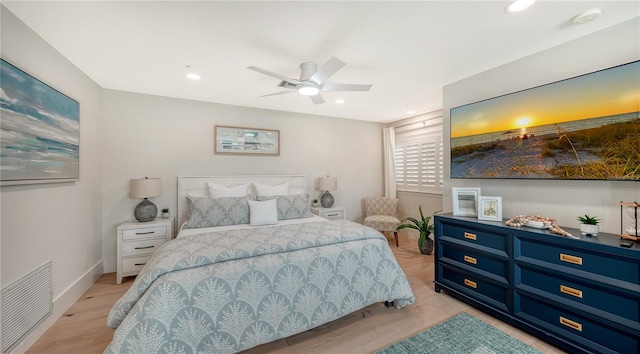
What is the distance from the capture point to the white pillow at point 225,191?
3412mm

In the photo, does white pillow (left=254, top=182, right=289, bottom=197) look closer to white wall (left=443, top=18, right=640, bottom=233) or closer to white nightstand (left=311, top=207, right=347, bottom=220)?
white nightstand (left=311, top=207, right=347, bottom=220)

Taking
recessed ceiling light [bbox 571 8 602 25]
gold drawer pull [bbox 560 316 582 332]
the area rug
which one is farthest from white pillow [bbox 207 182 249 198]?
recessed ceiling light [bbox 571 8 602 25]

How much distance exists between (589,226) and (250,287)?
268 centimetres

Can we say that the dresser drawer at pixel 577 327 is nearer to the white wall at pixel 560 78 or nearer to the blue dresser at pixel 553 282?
the blue dresser at pixel 553 282

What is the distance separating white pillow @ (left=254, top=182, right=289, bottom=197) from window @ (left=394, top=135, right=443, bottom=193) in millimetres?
2581

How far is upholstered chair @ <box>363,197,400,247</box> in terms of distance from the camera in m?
4.38

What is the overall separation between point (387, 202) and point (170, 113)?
4.16 meters

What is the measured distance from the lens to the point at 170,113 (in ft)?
11.7

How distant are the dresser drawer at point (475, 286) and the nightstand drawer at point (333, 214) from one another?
6.45 feet

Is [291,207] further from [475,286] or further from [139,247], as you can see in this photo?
[475,286]

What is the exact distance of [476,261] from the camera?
2373 millimetres

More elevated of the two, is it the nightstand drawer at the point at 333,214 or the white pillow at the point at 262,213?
the white pillow at the point at 262,213

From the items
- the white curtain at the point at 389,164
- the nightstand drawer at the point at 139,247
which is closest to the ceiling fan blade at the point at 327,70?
the nightstand drawer at the point at 139,247

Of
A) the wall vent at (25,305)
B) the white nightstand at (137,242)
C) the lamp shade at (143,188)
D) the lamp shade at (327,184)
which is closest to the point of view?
the wall vent at (25,305)
